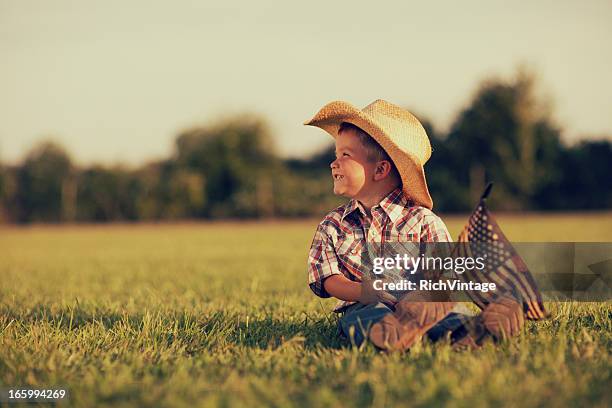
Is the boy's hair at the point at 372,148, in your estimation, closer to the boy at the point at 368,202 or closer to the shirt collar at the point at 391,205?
the boy at the point at 368,202

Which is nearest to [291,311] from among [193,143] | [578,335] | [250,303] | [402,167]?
[250,303]

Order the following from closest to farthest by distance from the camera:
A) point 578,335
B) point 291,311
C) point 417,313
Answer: point 417,313 < point 578,335 < point 291,311

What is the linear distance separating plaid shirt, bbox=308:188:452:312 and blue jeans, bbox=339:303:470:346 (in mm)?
258

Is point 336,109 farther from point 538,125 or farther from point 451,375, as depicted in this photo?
point 538,125

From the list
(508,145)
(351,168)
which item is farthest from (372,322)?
(508,145)

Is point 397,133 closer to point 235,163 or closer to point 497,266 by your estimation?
point 497,266

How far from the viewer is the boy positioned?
3.33 m

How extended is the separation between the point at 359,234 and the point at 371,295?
394mm

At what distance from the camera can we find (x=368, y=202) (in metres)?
3.50

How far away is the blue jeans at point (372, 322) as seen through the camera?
3029mm

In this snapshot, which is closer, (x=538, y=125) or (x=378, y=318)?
(x=378, y=318)

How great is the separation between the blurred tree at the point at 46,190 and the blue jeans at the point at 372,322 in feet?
145

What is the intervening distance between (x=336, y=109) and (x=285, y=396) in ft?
5.96

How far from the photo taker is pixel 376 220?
11.3 ft
